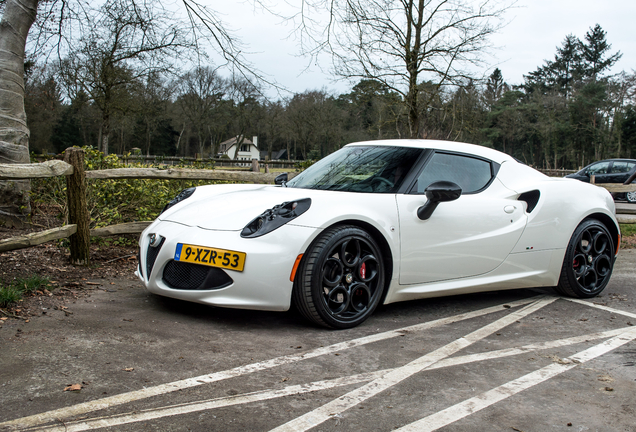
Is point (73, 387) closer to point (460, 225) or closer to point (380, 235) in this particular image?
point (380, 235)

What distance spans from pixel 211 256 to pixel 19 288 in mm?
1700

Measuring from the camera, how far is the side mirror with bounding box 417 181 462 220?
3945 mm

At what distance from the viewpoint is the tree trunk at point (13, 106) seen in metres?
6.79

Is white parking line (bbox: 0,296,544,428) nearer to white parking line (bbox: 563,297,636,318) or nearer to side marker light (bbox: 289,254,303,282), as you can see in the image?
side marker light (bbox: 289,254,303,282)

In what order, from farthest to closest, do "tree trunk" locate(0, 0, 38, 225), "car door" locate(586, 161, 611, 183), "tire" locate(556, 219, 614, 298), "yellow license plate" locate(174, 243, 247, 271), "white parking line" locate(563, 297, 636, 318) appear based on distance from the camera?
1. "car door" locate(586, 161, 611, 183)
2. "tree trunk" locate(0, 0, 38, 225)
3. "tire" locate(556, 219, 614, 298)
4. "white parking line" locate(563, 297, 636, 318)
5. "yellow license plate" locate(174, 243, 247, 271)

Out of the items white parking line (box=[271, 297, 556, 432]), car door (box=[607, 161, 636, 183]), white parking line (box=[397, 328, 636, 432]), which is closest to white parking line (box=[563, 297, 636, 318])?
white parking line (box=[397, 328, 636, 432])

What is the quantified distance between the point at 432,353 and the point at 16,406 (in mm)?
2207

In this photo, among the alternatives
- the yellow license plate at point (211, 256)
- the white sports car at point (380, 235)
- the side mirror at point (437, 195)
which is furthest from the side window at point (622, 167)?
the yellow license plate at point (211, 256)

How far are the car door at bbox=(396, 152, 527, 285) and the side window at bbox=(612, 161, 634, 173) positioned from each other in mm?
15844

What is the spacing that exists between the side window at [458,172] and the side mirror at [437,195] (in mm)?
173

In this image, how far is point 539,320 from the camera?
4.16m

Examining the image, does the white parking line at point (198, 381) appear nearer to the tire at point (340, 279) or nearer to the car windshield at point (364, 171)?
the tire at point (340, 279)

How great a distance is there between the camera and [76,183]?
5.04 m

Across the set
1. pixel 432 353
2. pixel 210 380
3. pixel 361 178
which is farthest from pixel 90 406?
pixel 361 178
